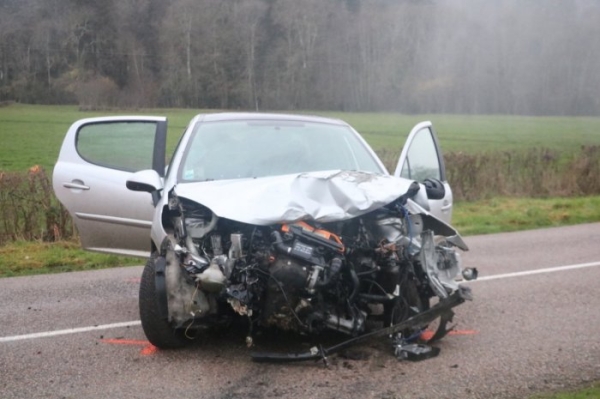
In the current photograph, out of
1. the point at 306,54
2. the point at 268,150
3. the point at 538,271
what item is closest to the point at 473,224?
the point at 538,271

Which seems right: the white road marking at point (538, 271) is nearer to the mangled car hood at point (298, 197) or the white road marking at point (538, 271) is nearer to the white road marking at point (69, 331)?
the mangled car hood at point (298, 197)

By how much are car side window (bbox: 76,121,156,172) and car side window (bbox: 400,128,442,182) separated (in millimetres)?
2573

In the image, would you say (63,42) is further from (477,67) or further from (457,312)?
(457,312)

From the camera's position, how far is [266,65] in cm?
2523

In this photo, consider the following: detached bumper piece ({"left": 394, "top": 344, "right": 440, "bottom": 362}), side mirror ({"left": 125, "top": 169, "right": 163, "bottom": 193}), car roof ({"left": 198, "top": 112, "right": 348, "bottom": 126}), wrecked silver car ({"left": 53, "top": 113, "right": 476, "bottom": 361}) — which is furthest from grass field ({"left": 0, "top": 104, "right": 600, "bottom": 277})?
detached bumper piece ({"left": 394, "top": 344, "right": 440, "bottom": 362})

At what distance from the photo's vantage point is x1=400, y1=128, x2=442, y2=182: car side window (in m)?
6.84

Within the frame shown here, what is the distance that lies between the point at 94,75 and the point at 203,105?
564cm

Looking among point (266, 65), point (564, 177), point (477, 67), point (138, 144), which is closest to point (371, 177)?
point (138, 144)

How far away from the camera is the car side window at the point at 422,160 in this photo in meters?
6.84

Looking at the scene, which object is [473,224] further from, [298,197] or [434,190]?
[298,197]

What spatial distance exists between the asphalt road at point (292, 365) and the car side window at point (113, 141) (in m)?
1.33

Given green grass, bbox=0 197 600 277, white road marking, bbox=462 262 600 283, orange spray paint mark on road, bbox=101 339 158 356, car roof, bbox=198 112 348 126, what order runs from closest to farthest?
orange spray paint mark on road, bbox=101 339 158 356
car roof, bbox=198 112 348 126
white road marking, bbox=462 262 600 283
green grass, bbox=0 197 600 277

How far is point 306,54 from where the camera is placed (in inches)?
1086

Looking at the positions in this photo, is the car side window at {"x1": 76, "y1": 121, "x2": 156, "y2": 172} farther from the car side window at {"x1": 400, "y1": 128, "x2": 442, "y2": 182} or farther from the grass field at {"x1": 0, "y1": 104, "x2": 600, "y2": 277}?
the car side window at {"x1": 400, "y1": 128, "x2": 442, "y2": 182}
